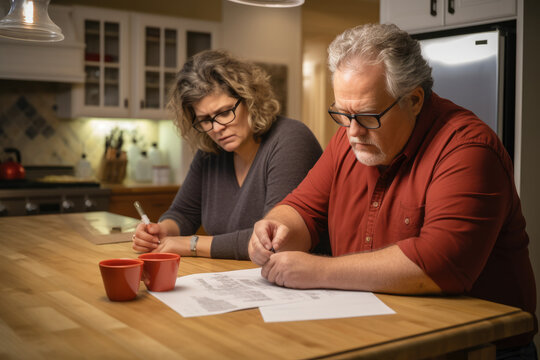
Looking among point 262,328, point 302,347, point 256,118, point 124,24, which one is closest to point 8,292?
point 262,328

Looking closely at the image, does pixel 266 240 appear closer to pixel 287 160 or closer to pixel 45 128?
pixel 287 160

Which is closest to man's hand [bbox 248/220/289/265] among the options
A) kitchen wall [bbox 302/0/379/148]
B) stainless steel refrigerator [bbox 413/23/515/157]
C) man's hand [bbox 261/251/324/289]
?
man's hand [bbox 261/251/324/289]

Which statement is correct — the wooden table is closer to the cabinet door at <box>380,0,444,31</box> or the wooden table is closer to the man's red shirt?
the man's red shirt

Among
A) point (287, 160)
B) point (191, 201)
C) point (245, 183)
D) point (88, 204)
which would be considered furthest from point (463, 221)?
point (88, 204)

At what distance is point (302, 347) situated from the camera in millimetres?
877

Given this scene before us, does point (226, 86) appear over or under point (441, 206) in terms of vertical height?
over

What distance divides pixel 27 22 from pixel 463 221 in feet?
4.87

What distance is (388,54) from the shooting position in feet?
4.34

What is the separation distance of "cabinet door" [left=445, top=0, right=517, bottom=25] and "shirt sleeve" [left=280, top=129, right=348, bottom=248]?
5.07ft

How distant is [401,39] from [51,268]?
106 cm

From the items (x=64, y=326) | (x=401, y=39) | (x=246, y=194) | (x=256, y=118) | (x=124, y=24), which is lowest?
(x=64, y=326)

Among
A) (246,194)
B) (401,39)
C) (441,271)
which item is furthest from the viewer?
(246,194)

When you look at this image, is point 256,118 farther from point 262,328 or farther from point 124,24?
point 124,24

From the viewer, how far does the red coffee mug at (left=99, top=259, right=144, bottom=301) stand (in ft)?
3.66
